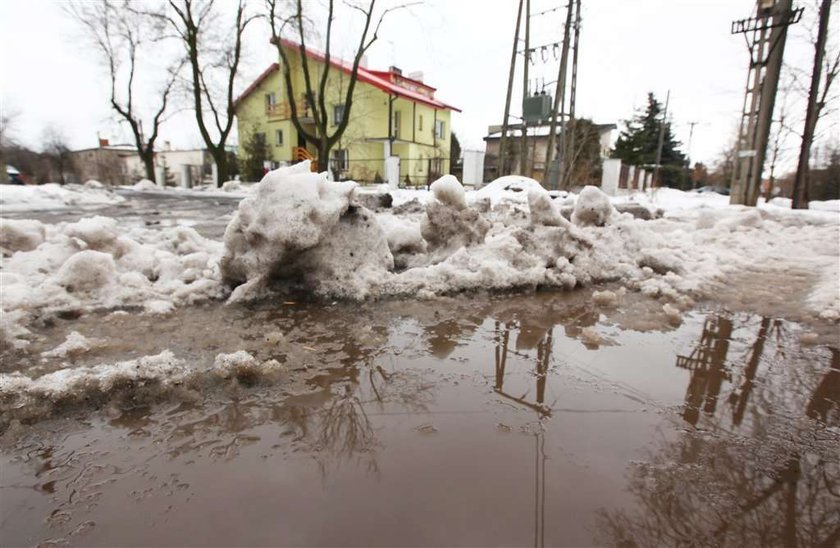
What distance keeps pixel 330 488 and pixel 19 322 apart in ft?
7.95

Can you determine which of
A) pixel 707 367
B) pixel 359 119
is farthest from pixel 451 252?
pixel 359 119

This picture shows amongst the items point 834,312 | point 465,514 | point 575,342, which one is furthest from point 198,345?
point 834,312

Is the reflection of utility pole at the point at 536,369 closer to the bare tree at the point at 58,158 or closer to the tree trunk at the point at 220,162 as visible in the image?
the tree trunk at the point at 220,162

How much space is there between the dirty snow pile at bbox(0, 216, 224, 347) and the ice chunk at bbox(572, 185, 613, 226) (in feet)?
13.0

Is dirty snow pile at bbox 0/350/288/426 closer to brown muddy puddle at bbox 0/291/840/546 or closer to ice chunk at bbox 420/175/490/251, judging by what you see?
brown muddy puddle at bbox 0/291/840/546

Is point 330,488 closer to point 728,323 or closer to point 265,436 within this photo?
point 265,436

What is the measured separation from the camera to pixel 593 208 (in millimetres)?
4938

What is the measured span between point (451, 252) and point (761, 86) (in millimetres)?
12435

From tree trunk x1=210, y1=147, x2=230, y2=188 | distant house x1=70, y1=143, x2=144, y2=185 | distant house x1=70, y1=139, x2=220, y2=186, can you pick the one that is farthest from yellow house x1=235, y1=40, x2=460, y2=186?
distant house x1=70, y1=143, x2=144, y2=185

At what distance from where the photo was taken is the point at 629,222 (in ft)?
16.3

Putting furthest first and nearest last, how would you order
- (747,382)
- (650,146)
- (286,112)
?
(650,146)
(286,112)
(747,382)

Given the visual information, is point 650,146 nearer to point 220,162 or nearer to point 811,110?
point 811,110

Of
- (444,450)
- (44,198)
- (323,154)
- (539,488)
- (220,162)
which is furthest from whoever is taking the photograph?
(220,162)

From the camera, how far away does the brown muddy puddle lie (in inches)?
47.7
